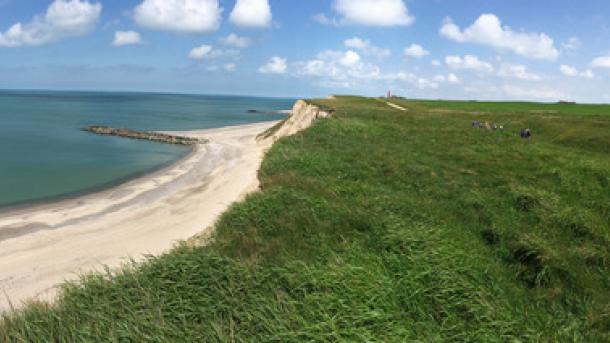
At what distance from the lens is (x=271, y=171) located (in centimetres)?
1917

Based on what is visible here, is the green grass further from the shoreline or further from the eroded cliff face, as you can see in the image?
the eroded cliff face

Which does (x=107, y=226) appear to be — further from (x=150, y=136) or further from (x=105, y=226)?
(x=150, y=136)

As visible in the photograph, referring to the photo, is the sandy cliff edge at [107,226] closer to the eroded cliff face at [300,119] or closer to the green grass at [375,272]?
the green grass at [375,272]

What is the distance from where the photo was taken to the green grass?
7.15 m

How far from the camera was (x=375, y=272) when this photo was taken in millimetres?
8859

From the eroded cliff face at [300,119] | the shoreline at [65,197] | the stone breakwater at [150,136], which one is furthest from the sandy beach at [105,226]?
the stone breakwater at [150,136]

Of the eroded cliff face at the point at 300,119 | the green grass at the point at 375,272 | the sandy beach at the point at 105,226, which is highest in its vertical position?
the eroded cliff face at the point at 300,119

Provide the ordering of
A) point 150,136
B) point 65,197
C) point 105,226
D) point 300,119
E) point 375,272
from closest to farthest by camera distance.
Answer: point 375,272 → point 105,226 → point 65,197 → point 300,119 → point 150,136

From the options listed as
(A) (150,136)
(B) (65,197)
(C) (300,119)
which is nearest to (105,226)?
(B) (65,197)

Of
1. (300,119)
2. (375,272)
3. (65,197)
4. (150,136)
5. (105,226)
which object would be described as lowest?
(105,226)

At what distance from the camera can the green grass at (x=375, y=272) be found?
23.5 ft

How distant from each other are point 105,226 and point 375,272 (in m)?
19.8

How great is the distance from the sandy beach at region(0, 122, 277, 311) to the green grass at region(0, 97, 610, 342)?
3.02 metres

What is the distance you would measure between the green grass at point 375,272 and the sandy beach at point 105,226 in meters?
3.02
